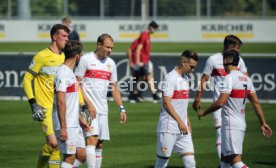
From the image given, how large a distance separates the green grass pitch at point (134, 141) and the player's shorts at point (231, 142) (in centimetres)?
260

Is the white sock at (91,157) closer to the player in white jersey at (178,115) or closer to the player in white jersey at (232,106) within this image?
the player in white jersey at (178,115)

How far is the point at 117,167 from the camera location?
1398cm

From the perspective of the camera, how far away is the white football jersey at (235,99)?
11.5 metres

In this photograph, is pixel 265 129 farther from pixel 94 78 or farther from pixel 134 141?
pixel 134 141

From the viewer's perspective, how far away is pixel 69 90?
11.1m

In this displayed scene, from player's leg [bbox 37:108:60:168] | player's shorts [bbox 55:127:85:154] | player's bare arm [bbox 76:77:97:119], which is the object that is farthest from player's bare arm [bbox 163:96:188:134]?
player's leg [bbox 37:108:60:168]

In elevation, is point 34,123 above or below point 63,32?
below

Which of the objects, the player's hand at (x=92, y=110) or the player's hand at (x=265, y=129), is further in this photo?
the player's hand at (x=92, y=110)

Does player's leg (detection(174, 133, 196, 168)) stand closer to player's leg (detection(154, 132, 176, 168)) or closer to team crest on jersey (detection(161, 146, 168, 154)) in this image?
player's leg (detection(154, 132, 176, 168))

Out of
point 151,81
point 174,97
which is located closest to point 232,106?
point 174,97

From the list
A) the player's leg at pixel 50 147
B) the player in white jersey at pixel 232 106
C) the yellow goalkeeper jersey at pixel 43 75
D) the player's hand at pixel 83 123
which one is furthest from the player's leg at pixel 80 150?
the player in white jersey at pixel 232 106

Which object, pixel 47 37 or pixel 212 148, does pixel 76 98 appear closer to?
pixel 212 148

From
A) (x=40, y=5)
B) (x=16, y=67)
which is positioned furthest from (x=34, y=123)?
(x=40, y=5)

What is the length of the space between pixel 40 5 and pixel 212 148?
125ft
